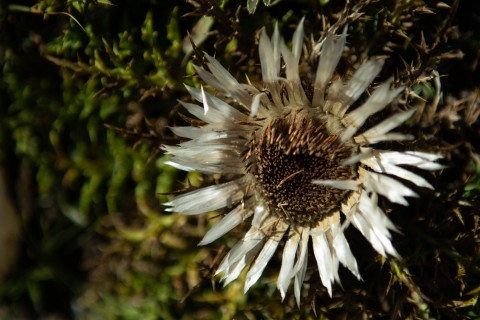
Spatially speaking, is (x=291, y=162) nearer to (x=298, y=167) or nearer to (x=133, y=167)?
A: (x=298, y=167)

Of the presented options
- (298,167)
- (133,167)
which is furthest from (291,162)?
(133,167)

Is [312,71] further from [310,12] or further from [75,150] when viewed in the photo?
[75,150]

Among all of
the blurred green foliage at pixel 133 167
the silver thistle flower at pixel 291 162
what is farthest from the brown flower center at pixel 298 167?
the blurred green foliage at pixel 133 167

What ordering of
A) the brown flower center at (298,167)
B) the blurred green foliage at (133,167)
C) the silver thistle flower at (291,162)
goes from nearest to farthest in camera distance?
the silver thistle flower at (291,162) < the brown flower center at (298,167) < the blurred green foliage at (133,167)

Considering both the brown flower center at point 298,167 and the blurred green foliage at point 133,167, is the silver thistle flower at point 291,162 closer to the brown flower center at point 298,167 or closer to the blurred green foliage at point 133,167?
the brown flower center at point 298,167

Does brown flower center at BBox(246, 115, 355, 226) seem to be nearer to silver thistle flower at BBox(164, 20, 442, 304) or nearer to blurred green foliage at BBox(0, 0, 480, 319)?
silver thistle flower at BBox(164, 20, 442, 304)

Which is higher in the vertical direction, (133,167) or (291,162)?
(291,162)

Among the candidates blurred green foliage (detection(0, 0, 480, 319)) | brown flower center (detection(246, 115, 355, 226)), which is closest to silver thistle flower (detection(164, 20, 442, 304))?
brown flower center (detection(246, 115, 355, 226))
